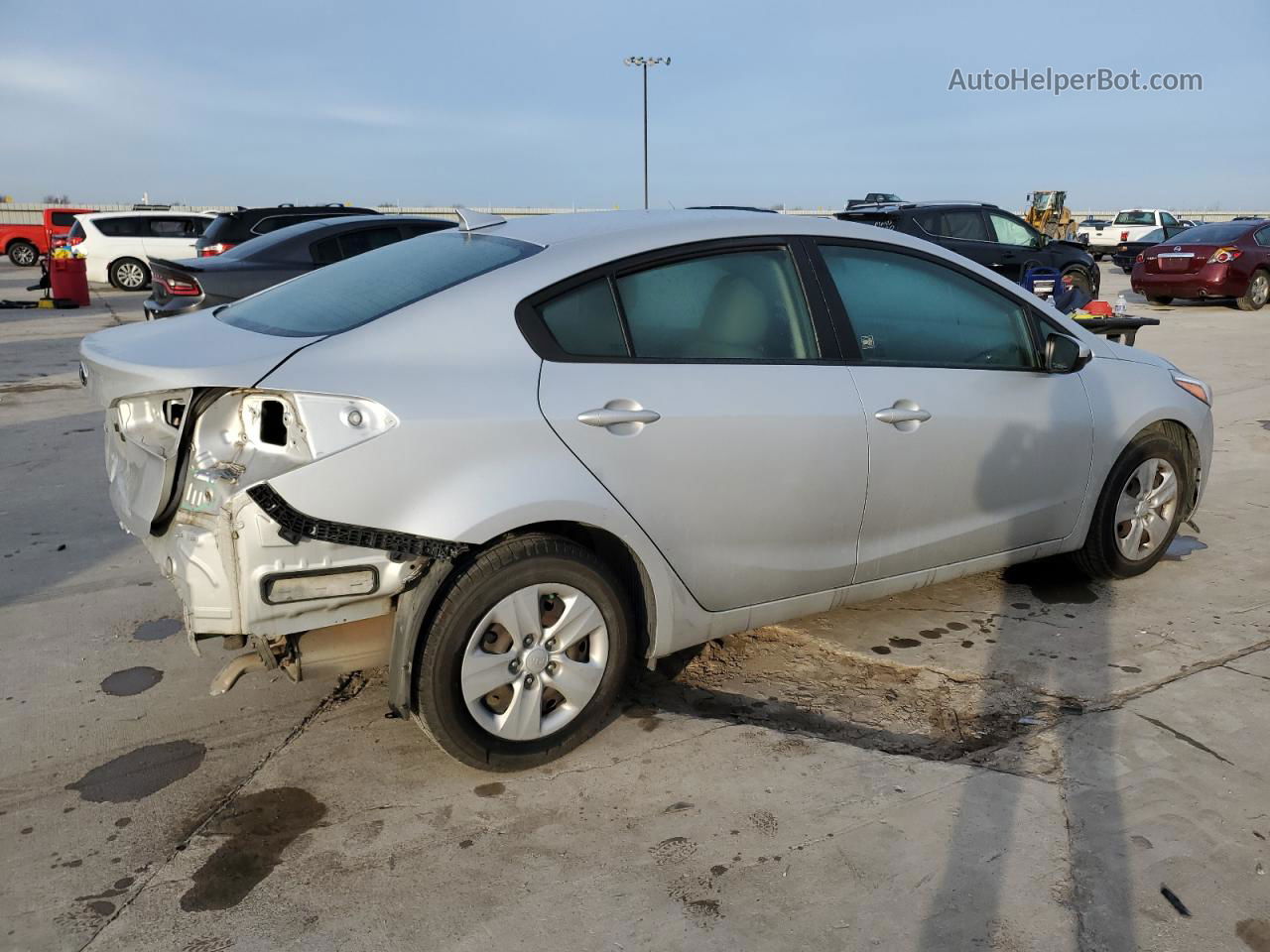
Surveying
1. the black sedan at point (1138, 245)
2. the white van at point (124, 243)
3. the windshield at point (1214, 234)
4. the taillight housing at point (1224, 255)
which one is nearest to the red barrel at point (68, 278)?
the white van at point (124, 243)

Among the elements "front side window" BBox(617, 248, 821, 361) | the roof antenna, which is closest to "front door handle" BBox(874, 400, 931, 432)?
"front side window" BBox(617, 248, 821, 361)

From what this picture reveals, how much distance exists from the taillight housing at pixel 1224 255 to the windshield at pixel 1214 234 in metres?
0.24

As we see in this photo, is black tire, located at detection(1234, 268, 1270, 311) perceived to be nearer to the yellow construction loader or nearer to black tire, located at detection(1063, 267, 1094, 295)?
black tire, located at detection(1063, 267, 1094, 295)

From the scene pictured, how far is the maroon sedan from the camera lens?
674 inches

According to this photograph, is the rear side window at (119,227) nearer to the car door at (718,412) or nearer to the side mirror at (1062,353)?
the car door at (718,412)

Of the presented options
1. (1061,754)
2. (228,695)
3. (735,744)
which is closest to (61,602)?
(228,695)

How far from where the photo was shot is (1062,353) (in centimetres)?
421

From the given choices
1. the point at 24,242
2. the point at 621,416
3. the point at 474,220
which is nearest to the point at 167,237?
the point at 24,242

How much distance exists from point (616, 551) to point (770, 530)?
1.78 ft

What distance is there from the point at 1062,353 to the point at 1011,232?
42.9 ft

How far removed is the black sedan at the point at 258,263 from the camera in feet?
28.2

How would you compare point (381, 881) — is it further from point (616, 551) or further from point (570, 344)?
point (570, 344)

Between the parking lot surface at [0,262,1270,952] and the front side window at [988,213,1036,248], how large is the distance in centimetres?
1248

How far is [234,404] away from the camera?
2861 millimetres
